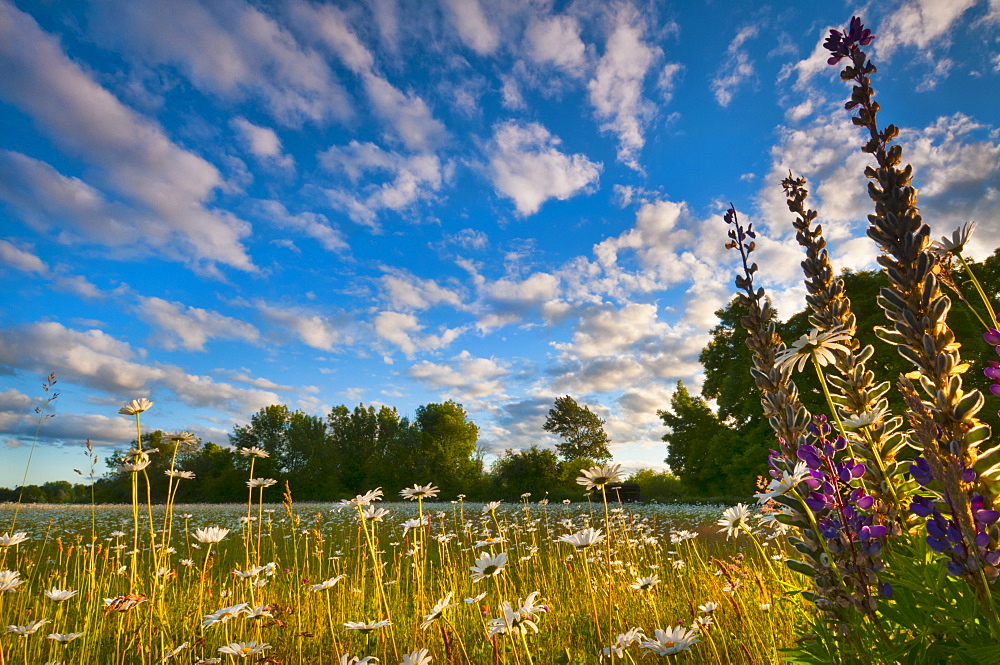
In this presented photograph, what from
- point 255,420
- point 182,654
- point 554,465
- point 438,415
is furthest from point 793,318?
point 255,420

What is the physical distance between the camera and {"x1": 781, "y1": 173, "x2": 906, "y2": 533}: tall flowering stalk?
5.32 ft

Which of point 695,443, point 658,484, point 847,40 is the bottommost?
point 658,484

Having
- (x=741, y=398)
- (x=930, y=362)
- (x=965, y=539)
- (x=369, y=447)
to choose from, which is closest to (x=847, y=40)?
(x=930, y=362)

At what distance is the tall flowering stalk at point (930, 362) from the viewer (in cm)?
119

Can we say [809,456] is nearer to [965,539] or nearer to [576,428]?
[965,539]

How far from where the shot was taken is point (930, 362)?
4.37 feet

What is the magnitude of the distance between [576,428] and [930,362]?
50.7m

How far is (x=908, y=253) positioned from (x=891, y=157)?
38 cm

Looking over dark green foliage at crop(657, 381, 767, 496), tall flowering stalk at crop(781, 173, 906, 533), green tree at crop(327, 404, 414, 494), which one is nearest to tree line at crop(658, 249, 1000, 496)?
dark green foliage at crop(657, 381, 767, 496)

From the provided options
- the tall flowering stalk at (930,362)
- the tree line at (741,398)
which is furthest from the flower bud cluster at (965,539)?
the tree line at (741,398)

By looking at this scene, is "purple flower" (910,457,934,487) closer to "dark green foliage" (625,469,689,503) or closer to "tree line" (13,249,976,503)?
"tree line" (13,249,976,503)

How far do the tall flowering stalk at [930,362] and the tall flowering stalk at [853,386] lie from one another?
21 cm

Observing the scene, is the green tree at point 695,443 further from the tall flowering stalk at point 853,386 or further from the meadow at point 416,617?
the tall flowering stalk at point 853,386

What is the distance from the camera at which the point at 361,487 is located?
4697 centimetres
